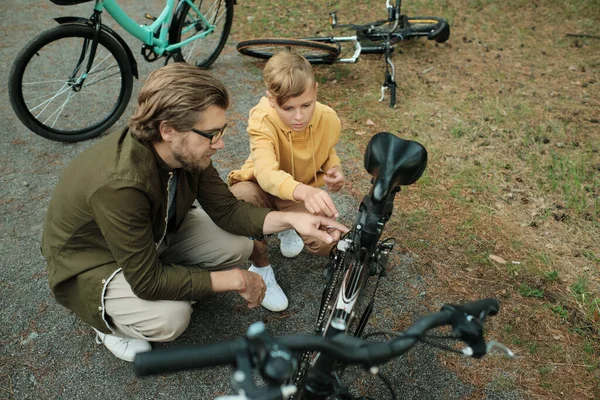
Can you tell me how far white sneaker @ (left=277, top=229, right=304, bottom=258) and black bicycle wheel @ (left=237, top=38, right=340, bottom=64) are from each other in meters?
2.46

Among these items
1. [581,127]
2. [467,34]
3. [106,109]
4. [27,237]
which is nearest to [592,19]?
[467,34]

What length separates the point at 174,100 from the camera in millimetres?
2004

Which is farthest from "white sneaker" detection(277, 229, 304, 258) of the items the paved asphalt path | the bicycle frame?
the bicycle frame

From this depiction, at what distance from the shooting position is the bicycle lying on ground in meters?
0.95

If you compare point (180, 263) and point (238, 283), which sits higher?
point (238, 283)

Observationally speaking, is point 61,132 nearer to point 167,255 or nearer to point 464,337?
point 167,255

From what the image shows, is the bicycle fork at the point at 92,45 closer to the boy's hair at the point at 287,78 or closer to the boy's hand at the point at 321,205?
the boy's hair at the point at 287,78

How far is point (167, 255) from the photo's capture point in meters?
2.69

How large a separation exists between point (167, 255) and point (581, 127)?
13.9 ft

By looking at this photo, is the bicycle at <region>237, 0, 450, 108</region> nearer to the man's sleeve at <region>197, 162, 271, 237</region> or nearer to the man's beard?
the man's sleeve at <region>197, 162, 271, 237</region>

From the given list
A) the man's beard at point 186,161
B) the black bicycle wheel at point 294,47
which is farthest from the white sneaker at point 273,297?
the black bicycle wheel at point 294,47

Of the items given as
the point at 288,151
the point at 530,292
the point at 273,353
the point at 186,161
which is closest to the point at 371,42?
the point at 288,151

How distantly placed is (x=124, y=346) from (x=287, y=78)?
1661mm

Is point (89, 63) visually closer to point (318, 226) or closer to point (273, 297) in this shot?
point (273, 297)
